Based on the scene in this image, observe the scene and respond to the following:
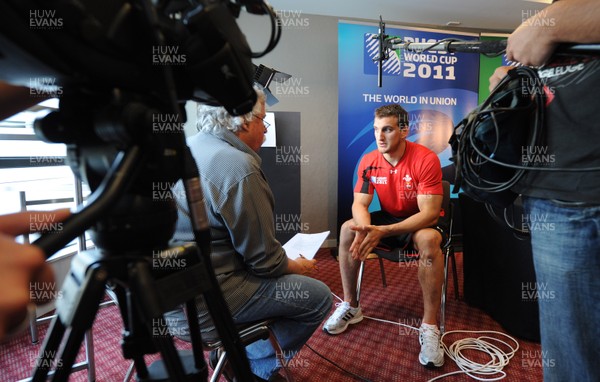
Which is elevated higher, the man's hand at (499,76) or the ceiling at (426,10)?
the ceiling at (426,10)

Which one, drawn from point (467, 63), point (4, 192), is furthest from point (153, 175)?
point (467, 63)

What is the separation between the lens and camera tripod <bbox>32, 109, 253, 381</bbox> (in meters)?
0.37

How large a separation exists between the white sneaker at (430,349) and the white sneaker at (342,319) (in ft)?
1.42

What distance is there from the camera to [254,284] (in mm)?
1233

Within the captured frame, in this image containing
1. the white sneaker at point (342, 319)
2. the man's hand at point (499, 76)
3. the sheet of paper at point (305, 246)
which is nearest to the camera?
the man's hand at point (499, 76)

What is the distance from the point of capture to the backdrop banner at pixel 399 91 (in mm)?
3566

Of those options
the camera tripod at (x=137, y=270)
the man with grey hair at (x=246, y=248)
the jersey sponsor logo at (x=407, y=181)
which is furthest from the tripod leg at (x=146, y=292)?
the jersey sponsor logo at (x=407, y=181)

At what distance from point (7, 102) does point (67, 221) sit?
0.28 m

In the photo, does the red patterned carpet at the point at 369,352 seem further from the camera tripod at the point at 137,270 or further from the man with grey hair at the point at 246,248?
the camera tripod at the point at 137,270

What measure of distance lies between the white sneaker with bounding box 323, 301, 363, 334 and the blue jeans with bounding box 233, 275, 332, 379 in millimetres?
687

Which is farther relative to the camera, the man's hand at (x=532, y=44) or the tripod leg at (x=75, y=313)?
the man's hand at (x=532, y=44)

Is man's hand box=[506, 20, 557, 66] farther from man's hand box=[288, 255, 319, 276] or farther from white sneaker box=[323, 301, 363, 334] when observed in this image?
white sneaker box=[323, 301, 363, 334]

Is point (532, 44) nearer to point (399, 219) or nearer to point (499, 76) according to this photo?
point (499, 76)

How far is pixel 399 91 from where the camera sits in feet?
12.3
